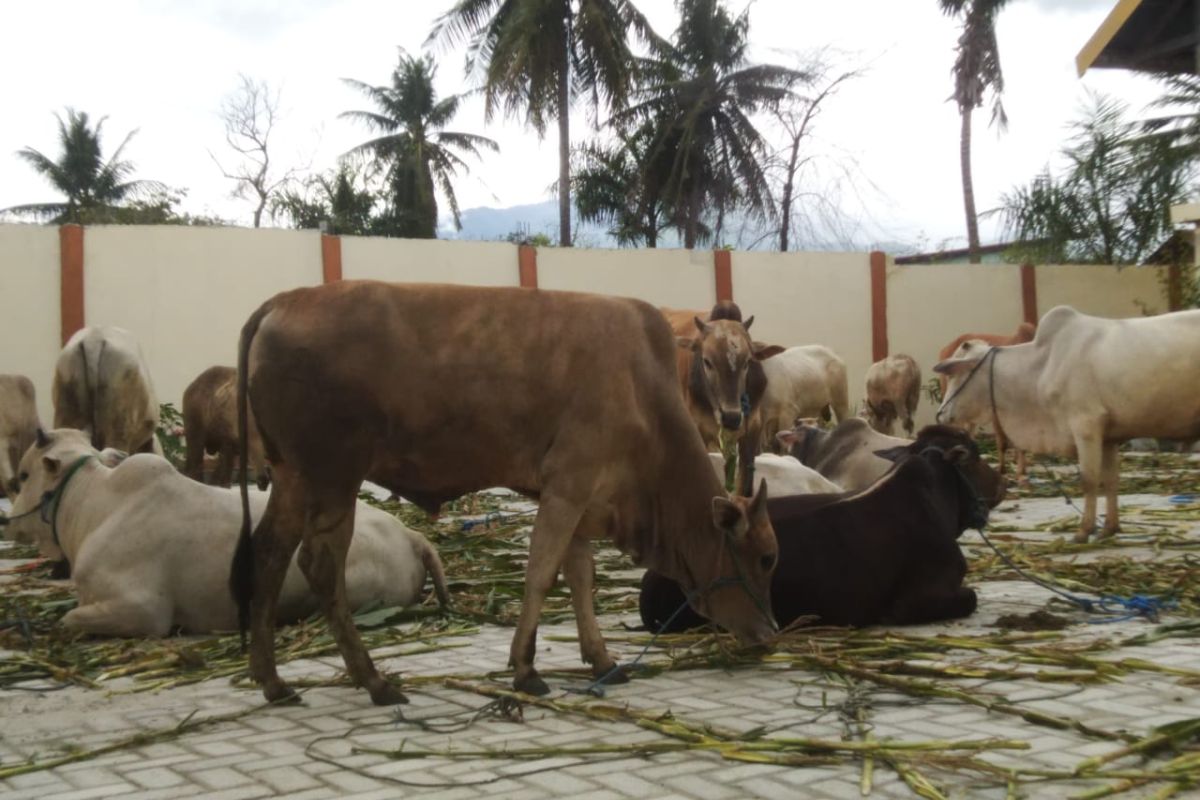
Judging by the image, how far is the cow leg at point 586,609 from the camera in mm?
5500

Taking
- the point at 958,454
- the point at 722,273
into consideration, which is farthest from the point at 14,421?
the point at 722,273

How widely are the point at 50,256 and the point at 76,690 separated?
1437 cm

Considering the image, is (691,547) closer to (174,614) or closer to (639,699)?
(639,699)

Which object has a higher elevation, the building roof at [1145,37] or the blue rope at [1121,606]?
the building roof at [1145,37]

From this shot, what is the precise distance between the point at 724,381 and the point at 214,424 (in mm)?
5349

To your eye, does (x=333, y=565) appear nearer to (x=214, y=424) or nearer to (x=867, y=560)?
(x=867, y=560)

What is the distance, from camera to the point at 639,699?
16.7ft

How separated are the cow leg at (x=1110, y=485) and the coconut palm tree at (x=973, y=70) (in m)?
24.9

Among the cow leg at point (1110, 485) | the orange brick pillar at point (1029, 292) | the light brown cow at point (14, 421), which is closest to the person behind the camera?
the cow leg at point (1110, 485)

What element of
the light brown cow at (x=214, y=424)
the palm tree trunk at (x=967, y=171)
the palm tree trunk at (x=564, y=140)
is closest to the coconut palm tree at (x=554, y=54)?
the palm tree trunk at (x=564, y=140)

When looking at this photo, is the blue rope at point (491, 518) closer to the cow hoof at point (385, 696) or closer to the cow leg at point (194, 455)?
the cow leg at point (194, 455)

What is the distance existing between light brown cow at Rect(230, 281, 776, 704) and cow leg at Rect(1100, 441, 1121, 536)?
5022 millimetres

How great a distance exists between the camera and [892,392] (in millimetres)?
20812

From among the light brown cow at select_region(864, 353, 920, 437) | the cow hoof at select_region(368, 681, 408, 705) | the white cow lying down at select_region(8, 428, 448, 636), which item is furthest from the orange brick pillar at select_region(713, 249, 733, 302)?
the cow hoof at select_region(368, 681, 408, 705)
